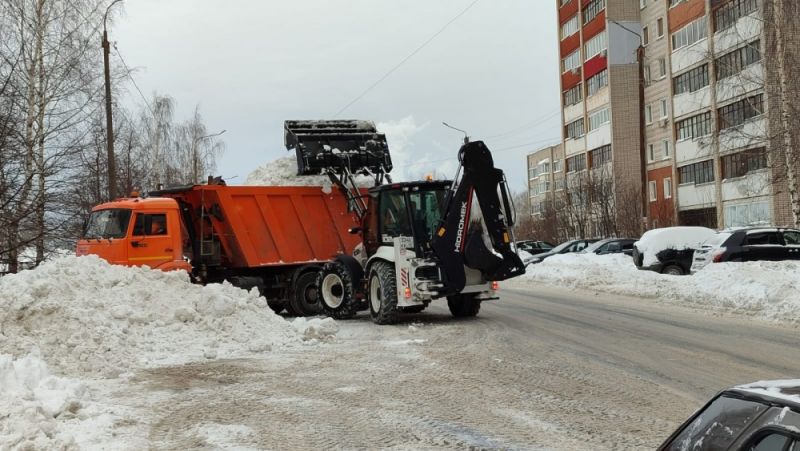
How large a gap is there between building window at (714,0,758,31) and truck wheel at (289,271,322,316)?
29088 millimetres

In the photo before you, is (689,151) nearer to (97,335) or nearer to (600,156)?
(600,156)

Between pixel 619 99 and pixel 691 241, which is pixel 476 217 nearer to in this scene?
pixel 691 241

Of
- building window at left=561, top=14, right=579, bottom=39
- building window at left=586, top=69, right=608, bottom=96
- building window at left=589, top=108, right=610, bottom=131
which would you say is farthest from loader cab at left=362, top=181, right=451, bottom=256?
building window at left=561, top=14, right=579, bottom=39

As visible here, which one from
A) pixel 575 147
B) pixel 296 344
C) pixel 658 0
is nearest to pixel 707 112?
pixel 658 0

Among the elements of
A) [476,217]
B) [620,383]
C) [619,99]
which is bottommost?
[620,383]

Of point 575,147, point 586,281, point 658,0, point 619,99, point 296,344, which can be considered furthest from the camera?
point 575,147

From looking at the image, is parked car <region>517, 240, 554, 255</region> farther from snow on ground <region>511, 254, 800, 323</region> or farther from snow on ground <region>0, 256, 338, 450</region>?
snow on ground <region>0, 256, 338, 450</region>

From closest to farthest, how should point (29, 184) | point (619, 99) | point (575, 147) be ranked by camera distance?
point (29, 184) → point (619, 99) → point (575, 147)

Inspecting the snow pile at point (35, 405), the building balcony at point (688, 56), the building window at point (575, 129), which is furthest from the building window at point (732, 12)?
the snow pile at point (35, 405)

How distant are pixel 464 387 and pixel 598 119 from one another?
56.2 m

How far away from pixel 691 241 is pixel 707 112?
25760 mm

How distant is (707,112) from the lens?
45.7 meters

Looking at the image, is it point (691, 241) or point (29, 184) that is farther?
point (691, 241)

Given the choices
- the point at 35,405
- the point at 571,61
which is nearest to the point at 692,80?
the point at 571,61
